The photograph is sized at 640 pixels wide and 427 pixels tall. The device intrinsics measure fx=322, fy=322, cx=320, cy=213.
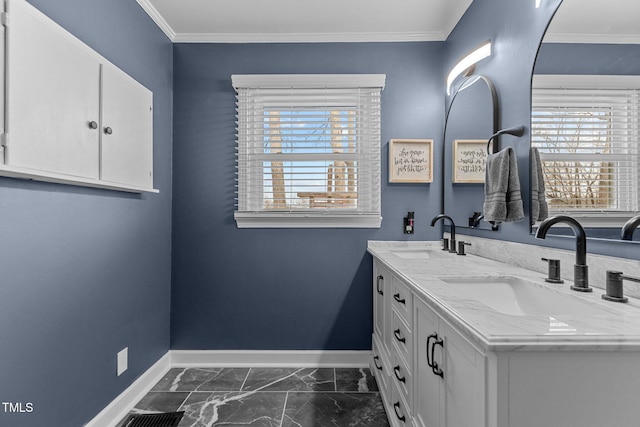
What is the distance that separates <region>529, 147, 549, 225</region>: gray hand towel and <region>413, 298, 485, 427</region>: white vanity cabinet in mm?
683

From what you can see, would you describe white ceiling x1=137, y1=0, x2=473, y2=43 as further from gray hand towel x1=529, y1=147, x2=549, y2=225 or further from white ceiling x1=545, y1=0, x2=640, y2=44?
gray hand towel x1=529, y1=147, x2=549, y2=225

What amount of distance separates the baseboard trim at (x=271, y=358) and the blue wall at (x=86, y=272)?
0.91 feet

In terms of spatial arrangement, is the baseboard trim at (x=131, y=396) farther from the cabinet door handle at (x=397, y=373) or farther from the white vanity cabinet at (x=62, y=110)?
the cabinet door handle at (x=397, y=373)

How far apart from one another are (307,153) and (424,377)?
5.48ft

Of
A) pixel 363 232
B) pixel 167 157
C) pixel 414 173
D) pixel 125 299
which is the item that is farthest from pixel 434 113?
pixel 125 299

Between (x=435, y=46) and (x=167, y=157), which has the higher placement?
(x=435, y=46)

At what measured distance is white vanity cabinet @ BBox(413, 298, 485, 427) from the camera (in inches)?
30.9

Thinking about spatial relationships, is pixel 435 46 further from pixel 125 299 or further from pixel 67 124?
pixel 125 299

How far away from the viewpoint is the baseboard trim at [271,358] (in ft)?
7.91

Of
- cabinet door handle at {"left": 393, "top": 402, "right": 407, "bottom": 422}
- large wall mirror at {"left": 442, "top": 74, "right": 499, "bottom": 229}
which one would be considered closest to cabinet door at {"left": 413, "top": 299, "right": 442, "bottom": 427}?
cabinet door handle at {"left": 393, "top": 402, "right": 407, "bottom": 422}

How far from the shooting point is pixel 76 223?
4.91 ft

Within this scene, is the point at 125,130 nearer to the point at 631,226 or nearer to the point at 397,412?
the point at 397,412

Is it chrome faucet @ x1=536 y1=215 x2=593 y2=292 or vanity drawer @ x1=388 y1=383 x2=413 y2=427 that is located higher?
chrome faucet @ x1=536 y1=215 x2=593 y2=292

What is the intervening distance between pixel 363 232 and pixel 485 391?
1.72m
